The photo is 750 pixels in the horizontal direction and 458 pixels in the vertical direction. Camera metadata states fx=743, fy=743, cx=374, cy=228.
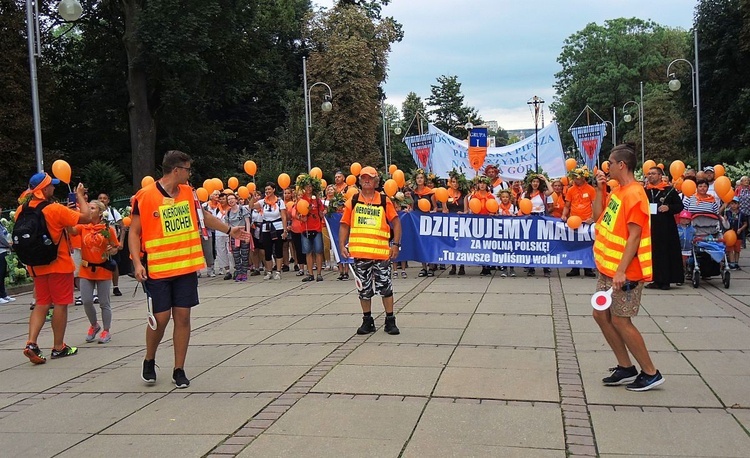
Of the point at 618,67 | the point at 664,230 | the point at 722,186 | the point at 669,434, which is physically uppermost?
the point at 618,67

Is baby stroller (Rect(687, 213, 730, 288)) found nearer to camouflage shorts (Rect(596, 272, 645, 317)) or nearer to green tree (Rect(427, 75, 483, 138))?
camouflage shorts (Rect(596, 272, 645, 317))

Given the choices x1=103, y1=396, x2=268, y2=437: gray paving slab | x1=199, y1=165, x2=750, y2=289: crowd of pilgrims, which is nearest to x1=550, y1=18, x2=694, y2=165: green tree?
x1=199, y1=165, x2=750, y2=289: crowd of pilgrims

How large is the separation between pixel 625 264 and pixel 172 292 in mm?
3746

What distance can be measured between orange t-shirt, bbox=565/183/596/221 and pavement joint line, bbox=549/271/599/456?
4482mm

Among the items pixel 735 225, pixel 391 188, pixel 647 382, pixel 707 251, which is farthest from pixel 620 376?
pixel 735 225

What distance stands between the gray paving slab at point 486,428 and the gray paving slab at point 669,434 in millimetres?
304

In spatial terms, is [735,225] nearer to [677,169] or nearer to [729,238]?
[729,238]

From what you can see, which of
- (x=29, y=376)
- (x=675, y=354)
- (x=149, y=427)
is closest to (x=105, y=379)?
(x=29, y=376)

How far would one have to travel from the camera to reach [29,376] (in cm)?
715

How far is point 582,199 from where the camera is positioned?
533 inches

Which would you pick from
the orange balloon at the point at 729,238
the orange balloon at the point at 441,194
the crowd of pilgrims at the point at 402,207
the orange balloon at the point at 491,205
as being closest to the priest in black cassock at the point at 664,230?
the orange balloon at the point at 729,238

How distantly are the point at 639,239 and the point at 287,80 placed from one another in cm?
5121

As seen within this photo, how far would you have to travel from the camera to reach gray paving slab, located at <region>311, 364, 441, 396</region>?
5988 millimetres

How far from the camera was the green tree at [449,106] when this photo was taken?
310 ft
